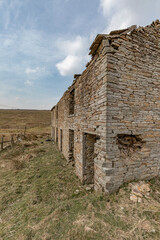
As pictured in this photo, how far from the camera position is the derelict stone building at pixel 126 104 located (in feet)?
11.4

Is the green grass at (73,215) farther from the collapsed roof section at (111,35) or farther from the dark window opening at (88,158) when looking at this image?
the collapsed roof section at (111,35)

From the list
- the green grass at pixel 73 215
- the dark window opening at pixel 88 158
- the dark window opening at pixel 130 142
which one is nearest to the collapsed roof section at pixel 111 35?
the dark window opening at pixel 130 142

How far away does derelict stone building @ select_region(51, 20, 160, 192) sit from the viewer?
11.4 ft

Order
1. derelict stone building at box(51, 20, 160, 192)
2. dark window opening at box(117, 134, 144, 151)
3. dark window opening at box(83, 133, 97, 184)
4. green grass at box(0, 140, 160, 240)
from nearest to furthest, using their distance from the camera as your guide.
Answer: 1. green grass at box(0, 140, 160, 240)
2. derelict stone building at box(51, 20, 160, 192)
3. dark window opening at box(117, 134, 144, 151)
4. dark window opening at box(83, 133, 97, 184)

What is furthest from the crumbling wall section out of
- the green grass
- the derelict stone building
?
the green grass

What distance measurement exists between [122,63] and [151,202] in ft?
13.9

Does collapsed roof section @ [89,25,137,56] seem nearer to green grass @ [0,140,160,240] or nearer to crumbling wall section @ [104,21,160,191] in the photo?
crumbling wall section @ [104,21,160,191]

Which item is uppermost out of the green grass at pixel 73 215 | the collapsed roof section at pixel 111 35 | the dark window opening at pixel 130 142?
the collapsed roof section at pixel 111 35

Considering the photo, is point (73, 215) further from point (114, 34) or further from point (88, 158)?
point (114, 34)

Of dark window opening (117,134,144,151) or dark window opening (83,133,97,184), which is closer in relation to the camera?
dark window opening (117,134,144,151)

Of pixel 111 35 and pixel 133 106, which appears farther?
pixel 133 106

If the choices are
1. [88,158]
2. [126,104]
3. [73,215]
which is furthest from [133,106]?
[73,215]

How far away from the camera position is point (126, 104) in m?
3.62

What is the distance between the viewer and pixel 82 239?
2.37m
